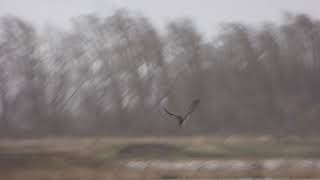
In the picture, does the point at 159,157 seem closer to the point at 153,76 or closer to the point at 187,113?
the point at 187,113

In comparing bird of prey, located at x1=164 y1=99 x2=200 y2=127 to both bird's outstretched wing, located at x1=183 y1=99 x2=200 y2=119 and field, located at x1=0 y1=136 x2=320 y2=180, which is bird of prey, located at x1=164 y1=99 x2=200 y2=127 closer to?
bird's outstretched wing, located at x1=183 y1=99 x2=200 y2=119

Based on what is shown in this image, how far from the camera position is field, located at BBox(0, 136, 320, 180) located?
801cm

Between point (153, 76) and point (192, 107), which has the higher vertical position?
point (153, 76)

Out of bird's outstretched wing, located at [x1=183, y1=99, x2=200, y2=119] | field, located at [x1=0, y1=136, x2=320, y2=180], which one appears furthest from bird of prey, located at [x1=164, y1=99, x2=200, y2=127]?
field, located at [x1=0, y1=136, x2=320, y2=180]

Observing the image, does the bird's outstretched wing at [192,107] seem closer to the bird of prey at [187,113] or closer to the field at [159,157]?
the bird of prey at [187,113]

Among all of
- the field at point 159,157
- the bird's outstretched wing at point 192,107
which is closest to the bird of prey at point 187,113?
the bird's outstretched wing at point 192,107

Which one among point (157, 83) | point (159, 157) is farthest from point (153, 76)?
point (159, 157)

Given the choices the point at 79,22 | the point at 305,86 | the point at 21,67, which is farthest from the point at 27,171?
the point at 305,86

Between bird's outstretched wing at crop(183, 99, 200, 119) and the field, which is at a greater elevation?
bird's outstretched wing at crop(183, 99, 200, 119)

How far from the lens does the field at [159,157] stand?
8008mm

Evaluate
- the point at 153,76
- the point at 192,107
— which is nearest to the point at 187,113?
the point at 192,107

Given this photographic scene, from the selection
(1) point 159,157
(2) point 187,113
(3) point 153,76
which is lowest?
(1) point 159,157

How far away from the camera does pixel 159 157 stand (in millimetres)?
8094

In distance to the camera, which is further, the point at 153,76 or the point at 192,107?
the point at 153,76
